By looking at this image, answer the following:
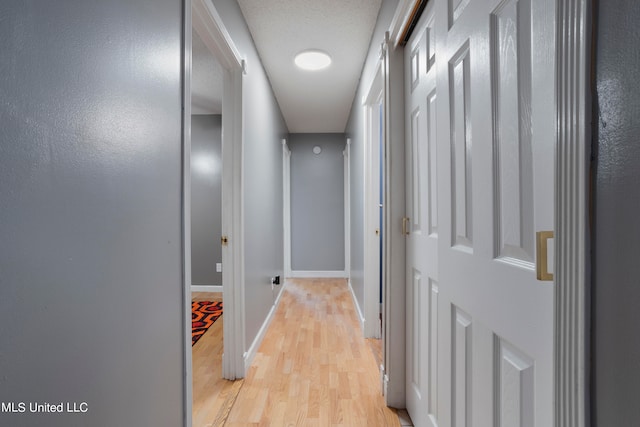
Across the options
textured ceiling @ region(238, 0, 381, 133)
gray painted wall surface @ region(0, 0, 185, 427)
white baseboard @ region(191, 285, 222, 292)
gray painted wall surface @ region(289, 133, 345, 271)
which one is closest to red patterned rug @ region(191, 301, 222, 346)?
white baseboard @ region(191, 285, 222, 292)

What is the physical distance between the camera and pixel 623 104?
1.37 ft

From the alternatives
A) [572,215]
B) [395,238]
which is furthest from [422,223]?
[572,215]

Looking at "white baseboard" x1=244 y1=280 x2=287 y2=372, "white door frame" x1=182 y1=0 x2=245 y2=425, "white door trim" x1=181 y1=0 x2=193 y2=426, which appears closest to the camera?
"white door trim" x1=181 y1=0 x2=193 y2=426

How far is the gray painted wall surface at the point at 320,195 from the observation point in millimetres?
5066

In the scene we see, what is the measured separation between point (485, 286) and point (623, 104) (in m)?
0.51

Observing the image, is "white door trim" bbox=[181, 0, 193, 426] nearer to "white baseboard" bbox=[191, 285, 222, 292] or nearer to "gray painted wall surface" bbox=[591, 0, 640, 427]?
"gray painted wall surface" bbox=[591, 0, 640, 427]

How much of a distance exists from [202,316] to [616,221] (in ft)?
11.3

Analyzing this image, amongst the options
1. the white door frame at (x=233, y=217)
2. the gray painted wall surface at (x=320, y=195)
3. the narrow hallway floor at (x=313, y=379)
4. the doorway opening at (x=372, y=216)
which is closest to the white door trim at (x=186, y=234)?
the narrow hallway floor at (x=313, y=379)

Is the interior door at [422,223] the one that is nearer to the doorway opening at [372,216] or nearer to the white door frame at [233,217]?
the doorway opening at [372,216]

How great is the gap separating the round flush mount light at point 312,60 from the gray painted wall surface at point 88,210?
158 cm

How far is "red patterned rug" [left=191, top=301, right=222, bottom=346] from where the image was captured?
2.78m

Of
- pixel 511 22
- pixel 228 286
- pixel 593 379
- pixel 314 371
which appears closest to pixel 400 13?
pixel 511 22

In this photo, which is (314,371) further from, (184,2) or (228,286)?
(184,2)

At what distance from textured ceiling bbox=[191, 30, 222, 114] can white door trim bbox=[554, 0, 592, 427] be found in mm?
2224
